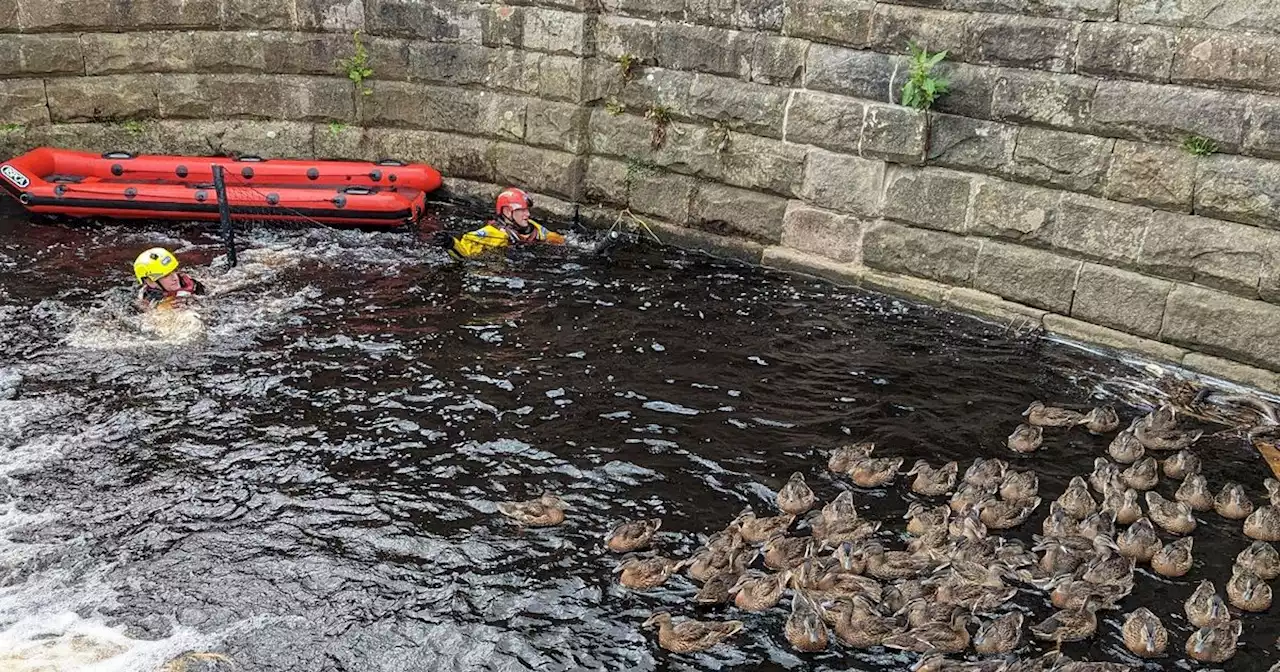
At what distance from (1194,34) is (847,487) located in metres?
4.89

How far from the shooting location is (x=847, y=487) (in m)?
7.59

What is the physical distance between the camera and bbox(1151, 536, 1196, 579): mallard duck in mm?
6637

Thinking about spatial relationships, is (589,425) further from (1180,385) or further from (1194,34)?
(1194,34)

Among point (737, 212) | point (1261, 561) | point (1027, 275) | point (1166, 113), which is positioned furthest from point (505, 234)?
point (1261, 561)

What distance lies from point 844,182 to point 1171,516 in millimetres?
5045

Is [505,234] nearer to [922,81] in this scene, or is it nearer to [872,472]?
[922,81]

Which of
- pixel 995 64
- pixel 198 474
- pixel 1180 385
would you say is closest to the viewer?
pixel 198 474

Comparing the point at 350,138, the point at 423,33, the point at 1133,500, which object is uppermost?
the point at 423,33

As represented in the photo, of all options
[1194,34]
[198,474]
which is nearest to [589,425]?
[198,474]

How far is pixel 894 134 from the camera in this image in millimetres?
10570

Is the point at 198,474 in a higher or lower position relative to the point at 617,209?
lower

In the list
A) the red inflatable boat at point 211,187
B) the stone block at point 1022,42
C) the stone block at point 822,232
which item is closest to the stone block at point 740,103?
the stone block at point 822,232

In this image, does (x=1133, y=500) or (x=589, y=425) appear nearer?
(x=1133, y=500)

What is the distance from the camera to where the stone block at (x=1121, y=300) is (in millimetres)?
9445
